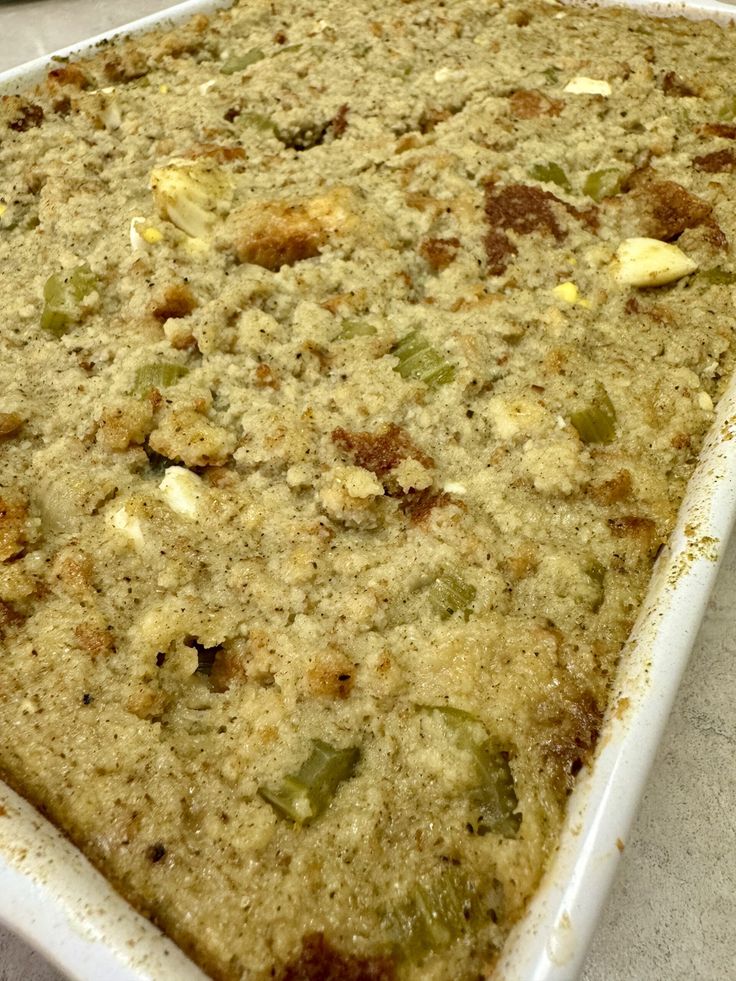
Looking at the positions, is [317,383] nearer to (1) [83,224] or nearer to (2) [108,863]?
(1) [83,224]

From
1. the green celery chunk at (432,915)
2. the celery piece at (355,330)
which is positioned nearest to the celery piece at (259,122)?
the celery piece at (355,330)

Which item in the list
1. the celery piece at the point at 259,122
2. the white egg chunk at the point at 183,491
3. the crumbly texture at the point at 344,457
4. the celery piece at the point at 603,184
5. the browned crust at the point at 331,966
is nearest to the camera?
the browned crust at the point at 331,966

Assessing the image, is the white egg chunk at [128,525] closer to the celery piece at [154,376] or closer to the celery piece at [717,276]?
the celery piece at [154,376]

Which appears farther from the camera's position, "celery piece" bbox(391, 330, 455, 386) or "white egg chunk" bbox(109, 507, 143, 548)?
"celery piece" bbox(391, 330, 455, 386)

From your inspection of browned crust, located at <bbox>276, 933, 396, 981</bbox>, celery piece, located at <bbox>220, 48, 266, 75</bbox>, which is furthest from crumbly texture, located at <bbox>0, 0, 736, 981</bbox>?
celery piece, located at <bbox>220, 48, 266, 75</bbox>

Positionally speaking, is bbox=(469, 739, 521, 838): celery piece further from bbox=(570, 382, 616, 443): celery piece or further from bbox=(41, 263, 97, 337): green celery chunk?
bbox=(41, 263, 97, 337): green celery chunk

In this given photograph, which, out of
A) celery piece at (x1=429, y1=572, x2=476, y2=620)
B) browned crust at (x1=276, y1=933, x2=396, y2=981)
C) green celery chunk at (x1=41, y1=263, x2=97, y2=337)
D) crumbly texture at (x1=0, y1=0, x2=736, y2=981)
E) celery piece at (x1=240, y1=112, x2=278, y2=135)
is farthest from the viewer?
celery piece at (x1=240, y1=112, x2=278, y2=135)

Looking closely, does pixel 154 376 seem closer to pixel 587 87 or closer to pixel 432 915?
pixel 432 915
